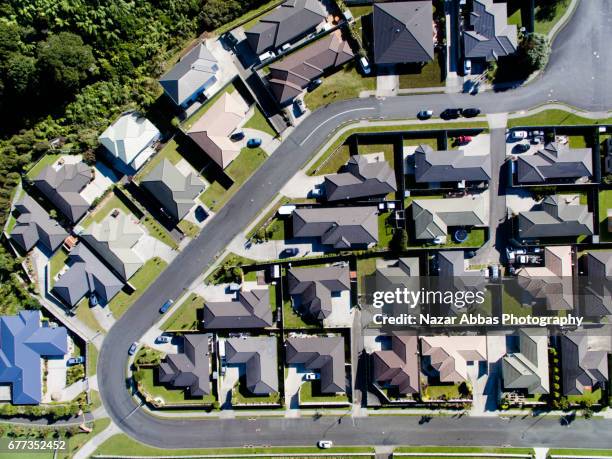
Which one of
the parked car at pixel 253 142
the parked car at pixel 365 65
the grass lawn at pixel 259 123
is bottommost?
the parked car at pixel 253 142

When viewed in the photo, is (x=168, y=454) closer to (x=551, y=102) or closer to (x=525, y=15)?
(x=551, y=102)

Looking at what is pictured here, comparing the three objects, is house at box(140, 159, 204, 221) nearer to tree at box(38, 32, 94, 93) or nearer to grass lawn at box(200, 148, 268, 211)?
grass lawn at box(200, 148, 268, 211)

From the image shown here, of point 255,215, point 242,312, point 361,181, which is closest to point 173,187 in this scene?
point 255,215

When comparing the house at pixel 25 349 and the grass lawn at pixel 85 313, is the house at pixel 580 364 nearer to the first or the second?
the grass lawn at pixel 85 313

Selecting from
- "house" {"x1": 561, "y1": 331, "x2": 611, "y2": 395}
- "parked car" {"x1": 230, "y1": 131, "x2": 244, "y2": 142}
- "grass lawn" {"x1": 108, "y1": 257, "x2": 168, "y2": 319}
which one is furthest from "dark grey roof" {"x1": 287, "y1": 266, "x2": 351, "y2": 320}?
"house" {"x1": 561, "y1": 331, "x2": 611, "y2": 395}

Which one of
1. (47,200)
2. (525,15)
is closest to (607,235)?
(525,15)

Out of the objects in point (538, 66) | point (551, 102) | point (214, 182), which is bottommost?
point (214, 182)

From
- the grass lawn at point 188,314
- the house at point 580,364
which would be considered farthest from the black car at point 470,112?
the grass lawn at point 188,314
